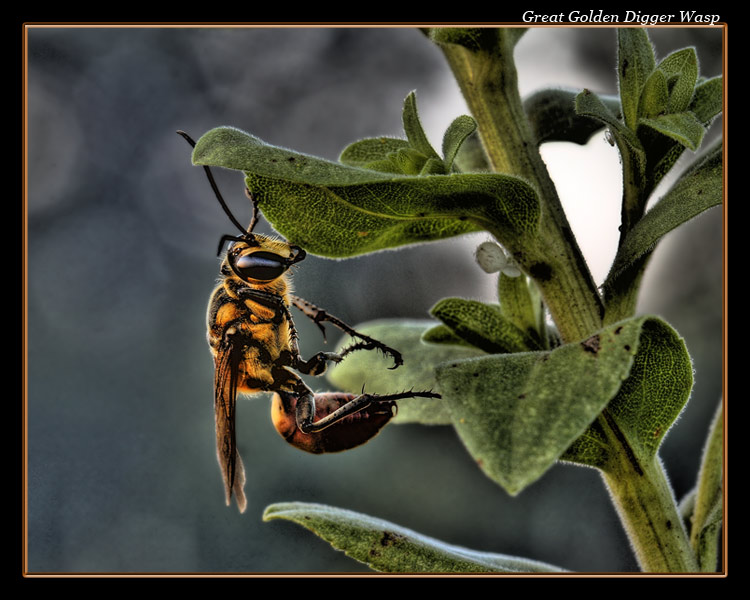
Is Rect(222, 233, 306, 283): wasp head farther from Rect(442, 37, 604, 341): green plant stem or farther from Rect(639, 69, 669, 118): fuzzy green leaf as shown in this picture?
A: Rect(639, 69, 669, 118): fuzzy green leaf

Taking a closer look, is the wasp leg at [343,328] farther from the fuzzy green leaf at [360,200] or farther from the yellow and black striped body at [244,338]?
the fuzzy green leaf at [360,200]

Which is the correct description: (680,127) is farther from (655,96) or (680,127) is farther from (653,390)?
(653,390)

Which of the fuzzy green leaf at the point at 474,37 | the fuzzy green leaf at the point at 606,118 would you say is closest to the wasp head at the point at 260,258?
the fuzzy green leaf at the point at 474,37

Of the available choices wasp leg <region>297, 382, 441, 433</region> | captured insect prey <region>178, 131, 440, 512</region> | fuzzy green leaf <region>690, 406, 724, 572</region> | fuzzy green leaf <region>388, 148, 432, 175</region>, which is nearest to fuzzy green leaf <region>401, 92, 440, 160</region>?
fuzzy green leaf <region>388, 148, 432, 175</region>

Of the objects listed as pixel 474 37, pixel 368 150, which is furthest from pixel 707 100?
pixel 368 150

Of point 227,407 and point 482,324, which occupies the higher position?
point 482,324
